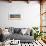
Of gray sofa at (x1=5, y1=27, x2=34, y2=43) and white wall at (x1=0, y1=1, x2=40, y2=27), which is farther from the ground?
white wall at (x1=0, y1=1, x2=40, y2=27)

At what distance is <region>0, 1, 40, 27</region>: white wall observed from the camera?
5043mm

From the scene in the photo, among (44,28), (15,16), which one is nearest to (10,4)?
(15,16)

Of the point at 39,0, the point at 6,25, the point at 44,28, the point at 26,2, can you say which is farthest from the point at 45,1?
the point at 6,25

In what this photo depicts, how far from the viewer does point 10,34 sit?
4.65 m

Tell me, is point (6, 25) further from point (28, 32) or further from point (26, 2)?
point (26, 2)

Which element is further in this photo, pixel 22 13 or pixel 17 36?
pixel 22 13

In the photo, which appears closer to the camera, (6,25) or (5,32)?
(5,32)

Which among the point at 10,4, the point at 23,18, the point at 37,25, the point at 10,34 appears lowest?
the point at 10,34

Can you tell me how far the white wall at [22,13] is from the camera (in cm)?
504

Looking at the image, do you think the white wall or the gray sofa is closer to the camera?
the gray sofa

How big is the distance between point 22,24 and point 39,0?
53.8 inches

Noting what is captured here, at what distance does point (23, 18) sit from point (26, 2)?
75 cm

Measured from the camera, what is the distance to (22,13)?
509cm

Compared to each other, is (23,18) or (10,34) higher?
(23,18)
